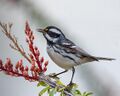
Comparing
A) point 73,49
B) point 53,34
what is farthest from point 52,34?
point 73,49

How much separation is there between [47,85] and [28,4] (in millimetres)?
246

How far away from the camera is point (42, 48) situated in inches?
143

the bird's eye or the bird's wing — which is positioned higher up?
the bird's eye

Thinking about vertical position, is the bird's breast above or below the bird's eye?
below

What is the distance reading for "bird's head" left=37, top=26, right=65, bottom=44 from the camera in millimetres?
1612

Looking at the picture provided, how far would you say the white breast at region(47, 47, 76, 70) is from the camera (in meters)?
1.69

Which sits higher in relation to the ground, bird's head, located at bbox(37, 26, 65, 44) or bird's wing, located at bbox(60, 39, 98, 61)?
bird's head, located at bbox(37, 26, 65, 44)

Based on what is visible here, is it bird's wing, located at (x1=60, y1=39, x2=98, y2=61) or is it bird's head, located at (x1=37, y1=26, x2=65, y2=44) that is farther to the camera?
bird's wing, located at (x1=60, y1=39, x2=98, y2=61)

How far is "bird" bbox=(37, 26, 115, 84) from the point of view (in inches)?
67.1

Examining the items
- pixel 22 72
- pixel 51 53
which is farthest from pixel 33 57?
pixel 51 53

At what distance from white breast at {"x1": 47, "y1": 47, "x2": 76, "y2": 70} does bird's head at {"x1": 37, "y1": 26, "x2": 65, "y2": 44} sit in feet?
0.12

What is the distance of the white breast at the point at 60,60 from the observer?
66.7 inches

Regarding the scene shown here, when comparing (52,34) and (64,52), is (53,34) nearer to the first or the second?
(52,34)

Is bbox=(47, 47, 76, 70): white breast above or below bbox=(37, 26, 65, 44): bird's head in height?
below
